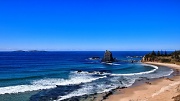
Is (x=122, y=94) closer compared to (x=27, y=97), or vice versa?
(x=27, y=97)

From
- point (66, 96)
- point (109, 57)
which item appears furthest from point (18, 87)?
point (109, 57)

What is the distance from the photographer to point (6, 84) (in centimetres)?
3475

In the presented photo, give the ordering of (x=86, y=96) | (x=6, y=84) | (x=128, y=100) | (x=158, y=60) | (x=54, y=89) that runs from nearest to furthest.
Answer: (x=128, y=100), (x=86, y=96), (x=54, y=89), (x=6, y=84), (x=158, y=60)

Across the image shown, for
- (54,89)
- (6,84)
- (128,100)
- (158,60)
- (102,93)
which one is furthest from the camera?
(158,60)

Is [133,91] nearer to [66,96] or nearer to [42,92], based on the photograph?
[66,96]

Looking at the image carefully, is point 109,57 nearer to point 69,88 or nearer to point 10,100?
point 69,88

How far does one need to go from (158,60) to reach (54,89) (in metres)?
66.5

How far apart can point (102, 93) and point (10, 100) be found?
11.8 metres

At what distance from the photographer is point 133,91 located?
102 feet

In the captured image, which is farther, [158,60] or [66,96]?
[158,60]

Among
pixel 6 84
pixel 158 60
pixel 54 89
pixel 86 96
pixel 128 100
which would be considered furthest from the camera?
pixel 158 60

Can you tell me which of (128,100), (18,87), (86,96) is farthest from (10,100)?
(128,100)

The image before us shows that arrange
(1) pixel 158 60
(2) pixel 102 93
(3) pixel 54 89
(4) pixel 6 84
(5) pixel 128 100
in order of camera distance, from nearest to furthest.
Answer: (5) pixel 128 100 → (2) pixel 102 93 → (3) pixel 54 89 → (4) pixel 6 84 → (1) pixel 158 60

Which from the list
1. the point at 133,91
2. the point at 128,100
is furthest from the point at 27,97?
the point at 133,91
